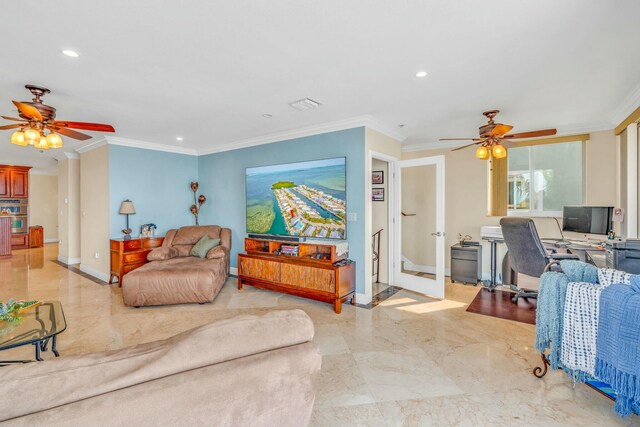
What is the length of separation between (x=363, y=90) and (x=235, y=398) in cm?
283

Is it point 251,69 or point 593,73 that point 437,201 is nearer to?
point 593,73

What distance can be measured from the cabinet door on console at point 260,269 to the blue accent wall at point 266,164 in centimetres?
85

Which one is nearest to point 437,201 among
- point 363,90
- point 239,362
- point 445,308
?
point 445,308

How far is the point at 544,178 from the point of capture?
187 inches

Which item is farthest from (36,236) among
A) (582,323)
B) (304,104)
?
(582,323)

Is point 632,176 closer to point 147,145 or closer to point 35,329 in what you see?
point 35,329

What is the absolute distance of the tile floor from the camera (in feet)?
6.17

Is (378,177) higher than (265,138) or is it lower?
lower

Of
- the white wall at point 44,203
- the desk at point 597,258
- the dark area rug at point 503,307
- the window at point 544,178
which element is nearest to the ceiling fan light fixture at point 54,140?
the dark area rug at point 503,307

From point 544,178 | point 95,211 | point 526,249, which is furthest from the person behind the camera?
point 95,211

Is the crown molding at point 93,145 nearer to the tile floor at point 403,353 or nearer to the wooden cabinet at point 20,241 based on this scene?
the tile floor at point 403,353

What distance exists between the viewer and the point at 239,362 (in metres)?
1.00

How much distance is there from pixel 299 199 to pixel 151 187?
113 inches

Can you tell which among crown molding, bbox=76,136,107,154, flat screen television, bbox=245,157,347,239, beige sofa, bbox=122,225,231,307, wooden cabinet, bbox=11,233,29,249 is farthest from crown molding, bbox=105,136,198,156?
wooden cabinet, bbox=11,233,29,249
